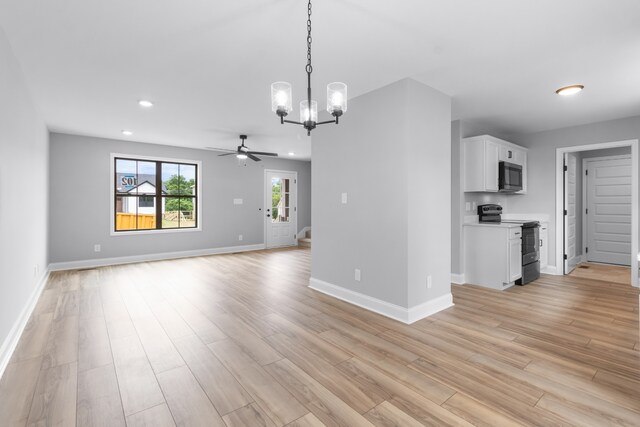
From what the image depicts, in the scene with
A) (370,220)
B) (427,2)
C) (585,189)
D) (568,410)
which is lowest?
(568,410)

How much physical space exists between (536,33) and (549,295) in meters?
3.24

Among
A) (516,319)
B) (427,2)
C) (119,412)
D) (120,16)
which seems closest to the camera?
(119,412)

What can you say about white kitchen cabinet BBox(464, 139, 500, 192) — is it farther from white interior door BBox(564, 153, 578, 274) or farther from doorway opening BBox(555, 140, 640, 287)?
white interior door BBox(564, 153, 578, 274)

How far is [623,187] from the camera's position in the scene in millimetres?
5750

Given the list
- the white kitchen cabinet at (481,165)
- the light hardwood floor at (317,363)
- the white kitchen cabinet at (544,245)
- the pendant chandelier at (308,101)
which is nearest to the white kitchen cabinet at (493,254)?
the light hardwood floor at (317,363)

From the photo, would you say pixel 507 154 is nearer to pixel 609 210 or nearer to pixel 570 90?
pixel 570 90

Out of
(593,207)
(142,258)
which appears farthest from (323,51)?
(593,207)

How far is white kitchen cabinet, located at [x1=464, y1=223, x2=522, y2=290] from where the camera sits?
4.18 metres

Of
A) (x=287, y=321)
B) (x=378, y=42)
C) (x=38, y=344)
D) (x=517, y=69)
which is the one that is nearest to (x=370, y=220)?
(x=287, y=321)

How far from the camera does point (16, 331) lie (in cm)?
271

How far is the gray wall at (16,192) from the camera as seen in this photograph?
7.77ft

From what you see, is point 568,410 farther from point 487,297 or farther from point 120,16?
point 120,16

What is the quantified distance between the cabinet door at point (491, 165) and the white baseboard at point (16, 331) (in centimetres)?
538

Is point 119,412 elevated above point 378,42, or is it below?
below
